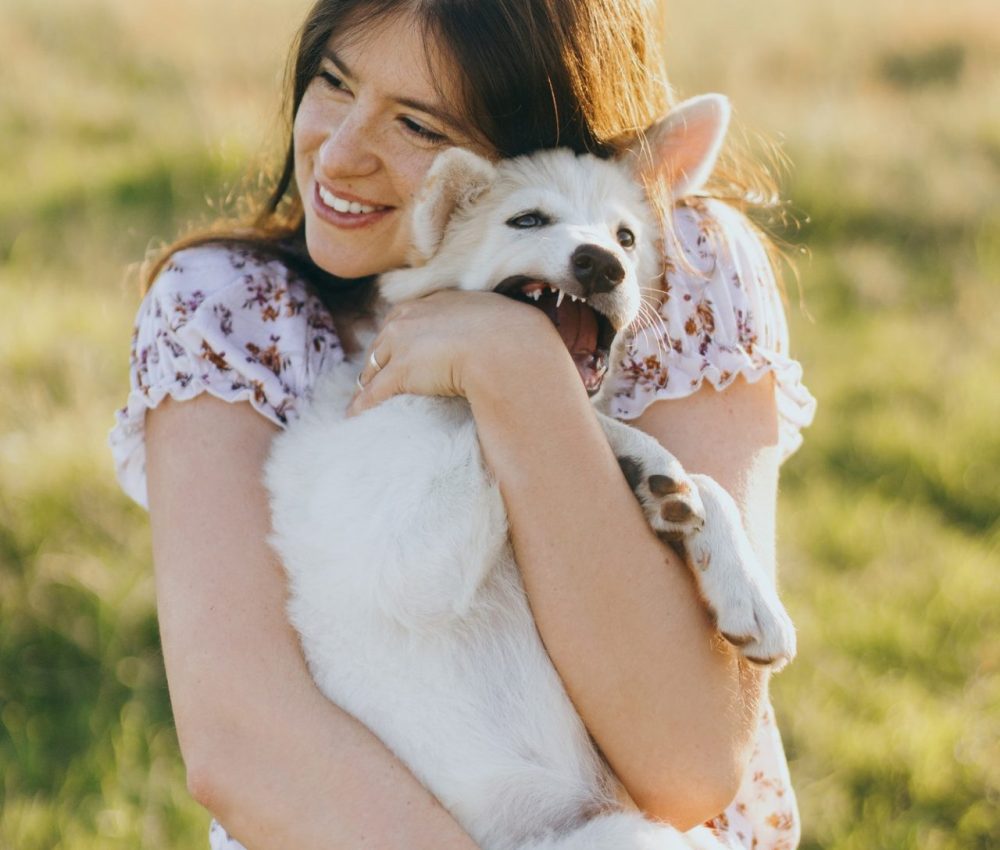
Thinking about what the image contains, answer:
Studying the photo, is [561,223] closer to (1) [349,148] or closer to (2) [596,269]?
(2) [596,269]

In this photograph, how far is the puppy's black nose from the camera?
2.36m

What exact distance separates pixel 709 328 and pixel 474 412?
541 mm

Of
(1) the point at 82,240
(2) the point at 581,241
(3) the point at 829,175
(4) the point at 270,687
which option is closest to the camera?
(4) the point at 270,687

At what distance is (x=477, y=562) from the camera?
2.28m

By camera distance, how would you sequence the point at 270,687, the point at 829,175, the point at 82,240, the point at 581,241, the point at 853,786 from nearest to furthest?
the point at 270,687, the point at 581,241, the point at 853,786, the point at 82,240, the point at 829,175

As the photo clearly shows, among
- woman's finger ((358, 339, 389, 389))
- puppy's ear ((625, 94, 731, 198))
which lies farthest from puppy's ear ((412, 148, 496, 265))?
puppy's ear ((625, 94, 731, 198))

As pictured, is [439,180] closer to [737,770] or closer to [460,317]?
[460,317]

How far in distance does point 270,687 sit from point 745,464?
104 centimetres

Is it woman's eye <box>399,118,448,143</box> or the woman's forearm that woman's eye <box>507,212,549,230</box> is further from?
the woman's forearm

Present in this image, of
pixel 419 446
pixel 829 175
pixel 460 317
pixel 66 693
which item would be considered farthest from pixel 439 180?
pixel 829 175

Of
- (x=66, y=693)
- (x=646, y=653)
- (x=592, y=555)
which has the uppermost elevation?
(x=592, y=555)

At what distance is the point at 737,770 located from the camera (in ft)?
7.39

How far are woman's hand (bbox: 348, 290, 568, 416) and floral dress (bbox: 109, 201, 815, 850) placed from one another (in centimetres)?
23

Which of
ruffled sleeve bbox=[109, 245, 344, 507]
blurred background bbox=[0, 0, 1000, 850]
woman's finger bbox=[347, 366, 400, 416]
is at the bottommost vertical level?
blurred background bbox=[0, 0, 1000, 850]
